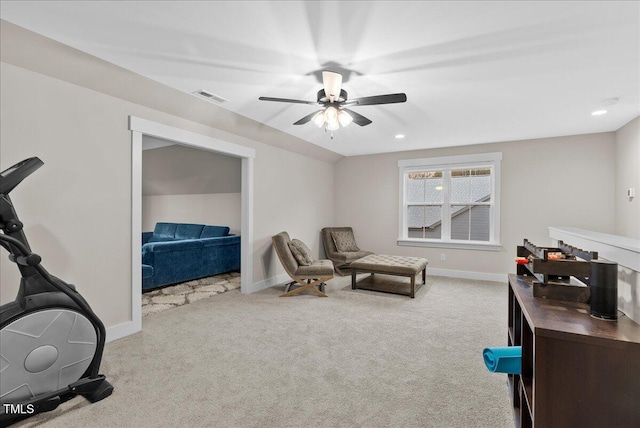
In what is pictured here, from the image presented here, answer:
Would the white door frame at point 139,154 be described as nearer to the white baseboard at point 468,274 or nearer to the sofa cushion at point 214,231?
→ the sofa cushion at point 214,231

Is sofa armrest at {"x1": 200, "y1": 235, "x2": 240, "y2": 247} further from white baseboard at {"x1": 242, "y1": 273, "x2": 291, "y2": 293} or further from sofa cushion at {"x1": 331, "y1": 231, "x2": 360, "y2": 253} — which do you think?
sofa cushion at {"x1": 331, "y1": 231, "x2": 360, "y2": 253}

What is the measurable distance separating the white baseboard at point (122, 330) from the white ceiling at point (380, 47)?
7.82 ft

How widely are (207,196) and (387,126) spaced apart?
473 centimetres

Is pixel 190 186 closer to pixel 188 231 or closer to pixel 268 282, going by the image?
pixel 188 231

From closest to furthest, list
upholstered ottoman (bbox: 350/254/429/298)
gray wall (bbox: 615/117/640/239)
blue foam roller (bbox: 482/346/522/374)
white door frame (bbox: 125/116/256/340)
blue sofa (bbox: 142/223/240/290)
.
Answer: blue foam roller (bbox: 482/346/522/374) → white door frame (bbox: 125/116/256/340) → gray wall (bbox: 615/117/640/239) → upholstered ottoman (bbox: 350/254/429/298) → blue sofa (bbox: 142/223/240/290)

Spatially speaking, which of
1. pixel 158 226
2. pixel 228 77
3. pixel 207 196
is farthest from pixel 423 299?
pixel 158 226

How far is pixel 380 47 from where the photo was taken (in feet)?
7.61

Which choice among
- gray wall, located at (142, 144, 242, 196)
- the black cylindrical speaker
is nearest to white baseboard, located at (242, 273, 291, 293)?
gray wall, located at (142, 144, 242, 196)

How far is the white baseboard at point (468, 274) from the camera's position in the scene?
17.9 feet

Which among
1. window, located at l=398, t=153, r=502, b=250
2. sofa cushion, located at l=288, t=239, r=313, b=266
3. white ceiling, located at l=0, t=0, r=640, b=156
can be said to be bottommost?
sofa cushion, located at l=288, t=239, r=313, b=266

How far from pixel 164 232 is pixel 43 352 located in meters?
6.08

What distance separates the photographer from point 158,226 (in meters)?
7.71

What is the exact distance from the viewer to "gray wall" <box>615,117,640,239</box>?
394 cm

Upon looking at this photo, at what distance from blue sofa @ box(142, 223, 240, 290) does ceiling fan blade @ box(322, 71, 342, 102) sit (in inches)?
144
